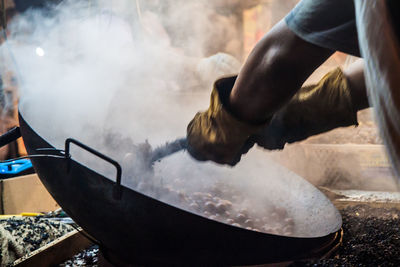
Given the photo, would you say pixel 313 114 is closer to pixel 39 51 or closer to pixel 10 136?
pixel 10 136

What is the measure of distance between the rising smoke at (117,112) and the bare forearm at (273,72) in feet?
2.97

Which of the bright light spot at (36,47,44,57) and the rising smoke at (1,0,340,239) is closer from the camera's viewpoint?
the rising smoke at (1,0,340,239)

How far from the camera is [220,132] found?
153 centimetres

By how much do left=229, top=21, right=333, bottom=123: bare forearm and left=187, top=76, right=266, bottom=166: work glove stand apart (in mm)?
54

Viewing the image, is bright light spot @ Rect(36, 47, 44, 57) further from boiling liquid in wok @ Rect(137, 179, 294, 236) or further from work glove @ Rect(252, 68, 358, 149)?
work glove @ Rect(252, 68, 358, 149)

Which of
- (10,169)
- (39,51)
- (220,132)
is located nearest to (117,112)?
(39,51)

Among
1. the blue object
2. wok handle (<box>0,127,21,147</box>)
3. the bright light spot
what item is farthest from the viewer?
the bright light spot

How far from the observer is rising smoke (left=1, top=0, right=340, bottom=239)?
2225 mm

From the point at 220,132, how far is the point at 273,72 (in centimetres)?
38

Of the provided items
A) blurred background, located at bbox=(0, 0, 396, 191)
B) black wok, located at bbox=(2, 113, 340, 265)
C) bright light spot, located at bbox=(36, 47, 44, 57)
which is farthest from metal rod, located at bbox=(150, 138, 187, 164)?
blurred background, located at bbox=(0, 0, 396, 191)

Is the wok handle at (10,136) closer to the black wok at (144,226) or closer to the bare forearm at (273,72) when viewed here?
the black wok at (144,226)

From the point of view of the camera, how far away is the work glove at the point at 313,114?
1.68 m

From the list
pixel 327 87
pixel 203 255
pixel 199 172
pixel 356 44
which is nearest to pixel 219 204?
pixel 199 172

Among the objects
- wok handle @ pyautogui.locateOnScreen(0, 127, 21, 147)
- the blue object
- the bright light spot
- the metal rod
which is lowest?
the blue object
